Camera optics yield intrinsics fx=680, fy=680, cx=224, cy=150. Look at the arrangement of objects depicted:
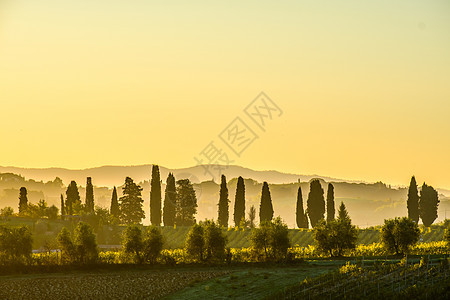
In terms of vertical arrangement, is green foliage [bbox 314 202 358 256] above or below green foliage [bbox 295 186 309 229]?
below

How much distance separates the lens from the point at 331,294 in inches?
2648

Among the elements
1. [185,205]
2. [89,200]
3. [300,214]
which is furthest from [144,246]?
[89,200]

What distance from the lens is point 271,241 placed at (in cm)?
10006

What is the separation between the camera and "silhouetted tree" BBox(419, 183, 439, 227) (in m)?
145

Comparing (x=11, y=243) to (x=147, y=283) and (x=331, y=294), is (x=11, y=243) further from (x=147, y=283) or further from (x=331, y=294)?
(x=331, y=294)

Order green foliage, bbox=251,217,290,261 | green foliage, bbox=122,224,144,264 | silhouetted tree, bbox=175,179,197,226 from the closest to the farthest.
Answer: green foliage, bbox=251,217,290,261
green foliage, bbox=122,224,144,264
silhouetted tree, bbox=175,179,197,226

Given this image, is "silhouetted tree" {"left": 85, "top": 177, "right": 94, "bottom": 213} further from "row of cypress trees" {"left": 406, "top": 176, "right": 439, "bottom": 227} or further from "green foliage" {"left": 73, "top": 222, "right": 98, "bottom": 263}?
"row of cypress trees" {"left": 406, "top": 176, "right": 439, "bottom": 227}

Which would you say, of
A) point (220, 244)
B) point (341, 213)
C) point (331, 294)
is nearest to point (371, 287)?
point (331, 294)

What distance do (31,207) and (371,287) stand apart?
109232 mm

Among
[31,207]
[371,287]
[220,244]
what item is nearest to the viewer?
[371,287]

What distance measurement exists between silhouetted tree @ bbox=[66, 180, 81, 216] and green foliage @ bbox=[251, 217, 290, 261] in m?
68.8

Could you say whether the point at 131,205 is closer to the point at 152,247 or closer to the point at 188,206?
the point at 188,206

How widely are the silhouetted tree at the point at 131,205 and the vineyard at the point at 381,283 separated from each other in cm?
9290

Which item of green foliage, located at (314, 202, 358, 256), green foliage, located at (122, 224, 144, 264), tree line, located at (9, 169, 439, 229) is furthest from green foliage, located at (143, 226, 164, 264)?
Result: tree line, located at (9, 169, 439, 229)
